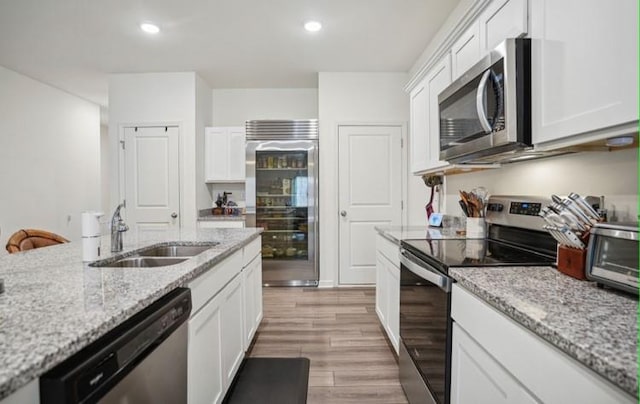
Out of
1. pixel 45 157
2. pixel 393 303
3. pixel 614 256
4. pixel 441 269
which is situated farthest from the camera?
pixel 45 157

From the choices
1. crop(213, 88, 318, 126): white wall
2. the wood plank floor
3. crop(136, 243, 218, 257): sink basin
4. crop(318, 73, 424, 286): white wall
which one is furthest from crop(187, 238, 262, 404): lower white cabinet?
crop(213, 88, 318, 126): white wall

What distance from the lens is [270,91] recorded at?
4.77 metres

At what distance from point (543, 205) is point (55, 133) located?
5.94 m

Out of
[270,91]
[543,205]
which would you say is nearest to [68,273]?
[543,205]

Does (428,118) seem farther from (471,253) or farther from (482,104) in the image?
(471,253)

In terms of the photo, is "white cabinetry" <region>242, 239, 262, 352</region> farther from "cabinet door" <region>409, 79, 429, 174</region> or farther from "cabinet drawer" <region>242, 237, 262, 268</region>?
"cabinet door" <region>409, 79, 429, 174</region>

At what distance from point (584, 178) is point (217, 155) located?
3.92m

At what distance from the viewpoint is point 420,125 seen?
274cm

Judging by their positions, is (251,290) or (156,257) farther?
(251,290)

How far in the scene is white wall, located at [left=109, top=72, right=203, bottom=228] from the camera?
411 centimetres

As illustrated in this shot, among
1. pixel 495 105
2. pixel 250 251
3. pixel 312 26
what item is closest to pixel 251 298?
pixel 250 251

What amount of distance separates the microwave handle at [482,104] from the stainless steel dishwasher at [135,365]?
1.40 metres

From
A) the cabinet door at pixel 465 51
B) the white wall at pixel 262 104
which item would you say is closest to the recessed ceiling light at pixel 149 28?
the white wall at pixel 262 104

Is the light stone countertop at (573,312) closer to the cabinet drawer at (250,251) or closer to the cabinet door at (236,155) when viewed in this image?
the cabinet drawer at (250,251)
